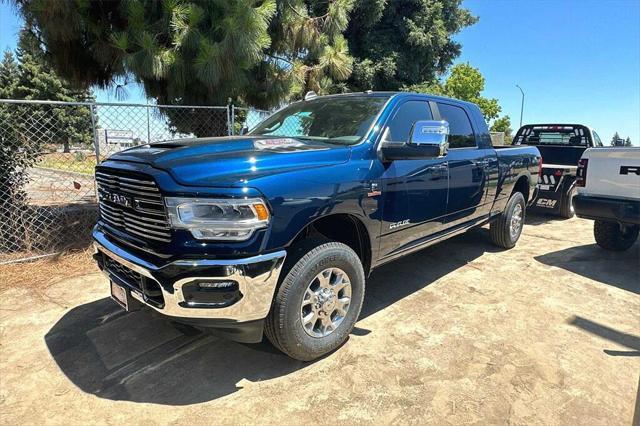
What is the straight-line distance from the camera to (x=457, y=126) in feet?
15.6

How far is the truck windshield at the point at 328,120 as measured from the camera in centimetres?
351

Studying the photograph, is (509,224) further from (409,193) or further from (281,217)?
(281,217)

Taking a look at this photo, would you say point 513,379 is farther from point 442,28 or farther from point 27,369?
point 442,28

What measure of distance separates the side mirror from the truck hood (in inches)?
15.3

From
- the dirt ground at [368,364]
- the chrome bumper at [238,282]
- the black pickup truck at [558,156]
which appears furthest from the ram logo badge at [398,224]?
the black pickup truck at [558,156]

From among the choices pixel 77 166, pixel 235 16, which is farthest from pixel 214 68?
pixel 77 166

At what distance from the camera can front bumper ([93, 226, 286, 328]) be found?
244 centimetres

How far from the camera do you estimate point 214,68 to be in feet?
19.4

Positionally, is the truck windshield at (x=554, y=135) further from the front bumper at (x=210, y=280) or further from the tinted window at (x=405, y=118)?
the front bumper at (x=210, y=280)

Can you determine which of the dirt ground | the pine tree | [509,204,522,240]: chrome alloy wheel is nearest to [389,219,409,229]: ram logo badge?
the dirt ground

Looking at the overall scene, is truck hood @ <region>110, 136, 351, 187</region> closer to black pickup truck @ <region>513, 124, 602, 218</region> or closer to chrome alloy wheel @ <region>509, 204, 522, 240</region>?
chrome alloy wheel @ <region>509, 204, 522, 240</region>

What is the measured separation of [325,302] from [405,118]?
1.85m

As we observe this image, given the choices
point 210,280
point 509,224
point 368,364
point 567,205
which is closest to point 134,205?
point 210,280

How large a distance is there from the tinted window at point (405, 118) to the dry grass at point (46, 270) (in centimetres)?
376
